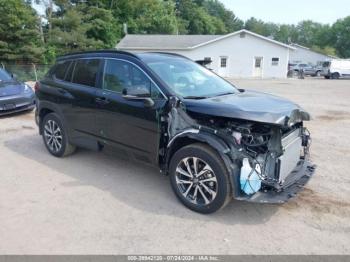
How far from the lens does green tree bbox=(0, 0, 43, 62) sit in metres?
26.0

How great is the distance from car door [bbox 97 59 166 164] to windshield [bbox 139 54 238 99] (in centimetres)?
23

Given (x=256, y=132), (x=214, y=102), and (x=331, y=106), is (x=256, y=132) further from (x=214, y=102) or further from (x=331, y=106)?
(x=331, y=106)

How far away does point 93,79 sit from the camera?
16.6ft

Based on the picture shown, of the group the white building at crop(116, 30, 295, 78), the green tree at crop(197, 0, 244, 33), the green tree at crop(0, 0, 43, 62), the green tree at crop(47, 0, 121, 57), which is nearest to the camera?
the green tree at crop(0, 0, 43, 62)

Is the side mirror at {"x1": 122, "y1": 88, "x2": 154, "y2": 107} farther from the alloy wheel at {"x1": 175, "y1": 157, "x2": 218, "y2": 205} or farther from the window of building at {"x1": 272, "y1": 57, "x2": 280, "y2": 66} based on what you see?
the window of building at {"x1": 272, "y1": 57, "x2": 280, "y2": 66}

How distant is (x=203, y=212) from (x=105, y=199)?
1.32 metres

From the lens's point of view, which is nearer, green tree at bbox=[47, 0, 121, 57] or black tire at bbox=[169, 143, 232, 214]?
black tire at bbox=[169, 143, 232, 214]

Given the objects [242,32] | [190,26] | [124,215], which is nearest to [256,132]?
[124,215]

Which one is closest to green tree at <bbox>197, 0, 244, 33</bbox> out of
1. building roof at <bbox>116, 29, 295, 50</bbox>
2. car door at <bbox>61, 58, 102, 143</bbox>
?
building roof at <bbox>116, 29, 295, 50</bbox>

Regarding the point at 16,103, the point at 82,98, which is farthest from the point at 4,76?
the point at 82,98

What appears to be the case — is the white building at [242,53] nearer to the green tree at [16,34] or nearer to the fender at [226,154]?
the green tree at [16,34]

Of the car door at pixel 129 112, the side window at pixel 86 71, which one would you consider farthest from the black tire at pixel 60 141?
the car door at pixel 129 112

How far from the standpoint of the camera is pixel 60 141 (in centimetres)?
576

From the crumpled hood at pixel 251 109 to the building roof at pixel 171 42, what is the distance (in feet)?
99.0
